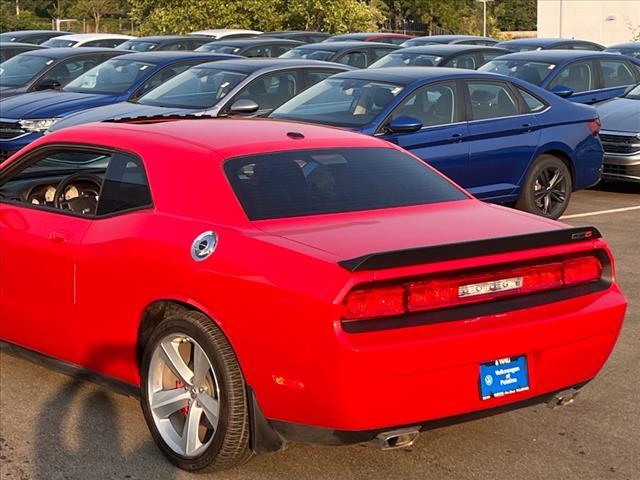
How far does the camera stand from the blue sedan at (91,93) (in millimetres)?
15117

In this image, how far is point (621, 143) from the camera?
47.8 feet

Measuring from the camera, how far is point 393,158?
6.52m

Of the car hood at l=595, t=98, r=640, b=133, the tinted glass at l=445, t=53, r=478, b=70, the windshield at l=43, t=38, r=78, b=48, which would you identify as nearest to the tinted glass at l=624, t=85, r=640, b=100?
the car hood at l=595, t=98, r=640, b=133

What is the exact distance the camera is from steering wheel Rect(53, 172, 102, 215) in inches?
275

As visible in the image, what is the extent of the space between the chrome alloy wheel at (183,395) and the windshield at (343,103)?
6.22 meters

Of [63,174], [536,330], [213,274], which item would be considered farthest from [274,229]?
[63,174]

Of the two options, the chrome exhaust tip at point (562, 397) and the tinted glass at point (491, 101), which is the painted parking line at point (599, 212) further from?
the chrome exhaust tip at point (562, 397)

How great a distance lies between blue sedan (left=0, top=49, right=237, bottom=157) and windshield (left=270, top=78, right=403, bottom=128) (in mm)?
3982

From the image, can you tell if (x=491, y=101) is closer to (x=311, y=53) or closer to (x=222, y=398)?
(x=222, y=398)

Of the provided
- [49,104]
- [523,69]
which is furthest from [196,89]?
[523,69]

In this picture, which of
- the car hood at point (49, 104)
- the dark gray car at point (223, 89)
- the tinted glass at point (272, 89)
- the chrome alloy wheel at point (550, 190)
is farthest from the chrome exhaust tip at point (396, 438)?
the car hood at point (49, 104)

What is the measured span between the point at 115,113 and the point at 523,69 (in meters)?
6.75

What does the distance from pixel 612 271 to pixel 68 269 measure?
2.54m

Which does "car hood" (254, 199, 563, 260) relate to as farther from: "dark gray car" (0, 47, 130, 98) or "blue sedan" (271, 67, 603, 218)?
"dark gray car" (0, 47, 130, 98)
